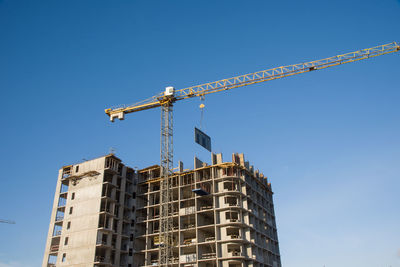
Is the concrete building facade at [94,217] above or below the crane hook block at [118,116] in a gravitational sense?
below

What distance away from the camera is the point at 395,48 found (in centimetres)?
8312

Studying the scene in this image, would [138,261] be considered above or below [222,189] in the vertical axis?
below

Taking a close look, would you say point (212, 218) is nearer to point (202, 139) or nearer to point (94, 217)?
point (202, 139)

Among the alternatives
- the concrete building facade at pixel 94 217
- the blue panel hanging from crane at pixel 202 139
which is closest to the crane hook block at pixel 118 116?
the concrete building facade at pixel 94 217

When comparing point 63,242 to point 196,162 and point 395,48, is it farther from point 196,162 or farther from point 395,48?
point 395,48

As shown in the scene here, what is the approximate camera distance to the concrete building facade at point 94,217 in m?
81.9

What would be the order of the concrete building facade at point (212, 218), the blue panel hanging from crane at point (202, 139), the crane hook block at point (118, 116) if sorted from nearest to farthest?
the concrete building facade at point (212, 218) < the blue panel hanging from crane at point (202, 139) < the crane hook block at point (118, 116)

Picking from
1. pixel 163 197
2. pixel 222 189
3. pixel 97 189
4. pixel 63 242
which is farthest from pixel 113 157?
pixel 222 189

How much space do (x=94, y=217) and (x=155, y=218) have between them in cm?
1511

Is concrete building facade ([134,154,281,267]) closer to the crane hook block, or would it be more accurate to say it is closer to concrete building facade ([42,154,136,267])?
concrete building facade ([42,154,136,267])

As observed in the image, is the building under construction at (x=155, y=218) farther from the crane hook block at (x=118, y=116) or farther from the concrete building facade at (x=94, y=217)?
the crane hook block at (x=118, y=116)

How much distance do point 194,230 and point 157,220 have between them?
1125 cm

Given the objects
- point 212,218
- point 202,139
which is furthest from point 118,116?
point 212,218

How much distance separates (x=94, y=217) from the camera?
8406 cm
